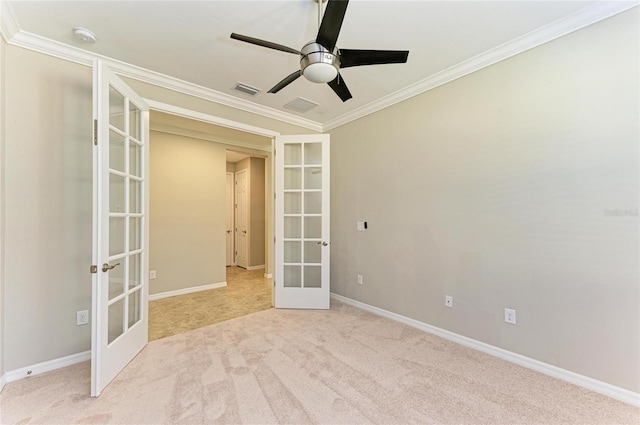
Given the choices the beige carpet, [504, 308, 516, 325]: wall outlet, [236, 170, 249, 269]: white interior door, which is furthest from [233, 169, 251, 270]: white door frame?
[504, 308, 516, 325]: wall outlet

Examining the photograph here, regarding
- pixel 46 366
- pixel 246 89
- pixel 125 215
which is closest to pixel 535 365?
pixel 125 215

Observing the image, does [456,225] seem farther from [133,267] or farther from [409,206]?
[133,267]

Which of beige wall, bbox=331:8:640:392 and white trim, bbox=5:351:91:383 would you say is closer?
beige wall, bbox=331:8:640:392

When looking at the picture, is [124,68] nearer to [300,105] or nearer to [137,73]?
[137,73]

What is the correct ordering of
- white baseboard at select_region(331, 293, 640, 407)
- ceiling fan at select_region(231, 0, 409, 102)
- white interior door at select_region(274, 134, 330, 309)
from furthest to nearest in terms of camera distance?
white interior door at select_region(274, 134, 330, 309) → white baseboard at select_region(331, 293, 640, 407) → ceiling fan at select_region(231, 0, 409, 102)

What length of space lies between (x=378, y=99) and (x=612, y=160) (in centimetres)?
228

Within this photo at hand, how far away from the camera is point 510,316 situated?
242 cm

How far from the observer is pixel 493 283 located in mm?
2529

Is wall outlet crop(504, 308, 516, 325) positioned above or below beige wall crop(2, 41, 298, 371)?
below

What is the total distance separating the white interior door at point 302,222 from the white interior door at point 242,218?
113 inches

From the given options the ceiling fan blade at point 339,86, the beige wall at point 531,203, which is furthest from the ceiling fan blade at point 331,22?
the beige wall at point 531,203

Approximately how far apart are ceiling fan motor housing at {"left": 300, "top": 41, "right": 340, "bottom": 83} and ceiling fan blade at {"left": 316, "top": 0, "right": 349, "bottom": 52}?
0.14 ft

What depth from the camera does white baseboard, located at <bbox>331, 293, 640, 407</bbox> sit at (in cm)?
191

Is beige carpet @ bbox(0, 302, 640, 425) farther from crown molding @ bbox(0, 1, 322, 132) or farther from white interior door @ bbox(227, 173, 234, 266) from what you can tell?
white interior door @ bbox(227, 173, 234, 266)
